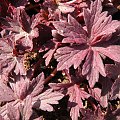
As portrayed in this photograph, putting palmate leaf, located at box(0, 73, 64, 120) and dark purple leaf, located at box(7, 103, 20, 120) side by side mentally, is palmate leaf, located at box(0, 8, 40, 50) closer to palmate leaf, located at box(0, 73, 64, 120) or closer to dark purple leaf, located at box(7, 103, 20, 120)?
palmate leaf, located at box(0, 73, 64, 120)

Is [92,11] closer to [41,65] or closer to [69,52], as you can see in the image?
[69,52]

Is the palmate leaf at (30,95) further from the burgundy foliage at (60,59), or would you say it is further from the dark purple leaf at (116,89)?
the dark purple leaf at (116,89)

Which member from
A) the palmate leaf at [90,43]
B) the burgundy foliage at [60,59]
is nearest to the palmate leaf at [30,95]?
the burgundy foliage at [60,59]

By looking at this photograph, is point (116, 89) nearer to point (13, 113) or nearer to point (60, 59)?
point (60, 59)

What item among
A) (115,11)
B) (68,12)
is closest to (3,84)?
(68,12)

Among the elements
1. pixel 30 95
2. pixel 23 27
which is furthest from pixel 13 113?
pixel 23 27

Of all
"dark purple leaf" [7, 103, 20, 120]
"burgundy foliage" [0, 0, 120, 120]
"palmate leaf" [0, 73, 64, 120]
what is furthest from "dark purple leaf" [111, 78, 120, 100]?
"dark purple leaf" [7, 103, 20, 120]

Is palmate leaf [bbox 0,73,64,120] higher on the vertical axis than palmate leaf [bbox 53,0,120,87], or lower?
lower
